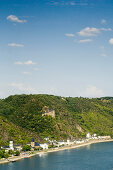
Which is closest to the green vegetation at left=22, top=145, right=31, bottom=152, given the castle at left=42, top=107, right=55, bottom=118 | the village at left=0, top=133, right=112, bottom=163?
the village at left=0, top=133, right=112, bottom=163

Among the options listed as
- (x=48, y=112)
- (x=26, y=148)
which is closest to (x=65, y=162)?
(x=26, y=148)

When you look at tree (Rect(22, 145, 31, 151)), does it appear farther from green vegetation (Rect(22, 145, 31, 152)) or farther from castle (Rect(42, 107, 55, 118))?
castle (Rect(42, 107, 55, 118))

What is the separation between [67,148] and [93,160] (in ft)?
107

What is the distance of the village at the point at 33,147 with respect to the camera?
335 ft

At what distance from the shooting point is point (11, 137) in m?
125

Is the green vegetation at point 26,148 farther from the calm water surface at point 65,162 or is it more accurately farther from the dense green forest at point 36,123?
the calm water surface at point 65,162

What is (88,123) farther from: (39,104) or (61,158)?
(61,158)

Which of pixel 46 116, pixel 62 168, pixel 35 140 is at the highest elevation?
pixel 46 116

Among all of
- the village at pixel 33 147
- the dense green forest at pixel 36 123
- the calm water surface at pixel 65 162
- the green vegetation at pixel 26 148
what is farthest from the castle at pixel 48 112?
the calm water surface at pixel 65 162

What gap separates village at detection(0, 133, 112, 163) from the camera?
102m

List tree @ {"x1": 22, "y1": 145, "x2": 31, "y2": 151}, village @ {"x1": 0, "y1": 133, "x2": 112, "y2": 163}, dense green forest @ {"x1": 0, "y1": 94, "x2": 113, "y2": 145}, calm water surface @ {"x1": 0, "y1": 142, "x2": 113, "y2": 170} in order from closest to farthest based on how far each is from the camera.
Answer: calm water surface @ {"x1": 0, "y1": 142, "x2": 113, "y2": 170} < village @ {"x1": 0, "y1": 133, "x2": 112, "y2": 163} < tree @ {"x1": 22, "y1": 145, "x2": 31, "y2": 151} < dense green forest @ {"x1": 0, "y1": 94, "x2": 113, "y2": 145}

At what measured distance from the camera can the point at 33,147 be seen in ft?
403

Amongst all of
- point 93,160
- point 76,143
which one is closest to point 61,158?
point 93,160

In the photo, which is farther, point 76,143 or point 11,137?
point 76,143
